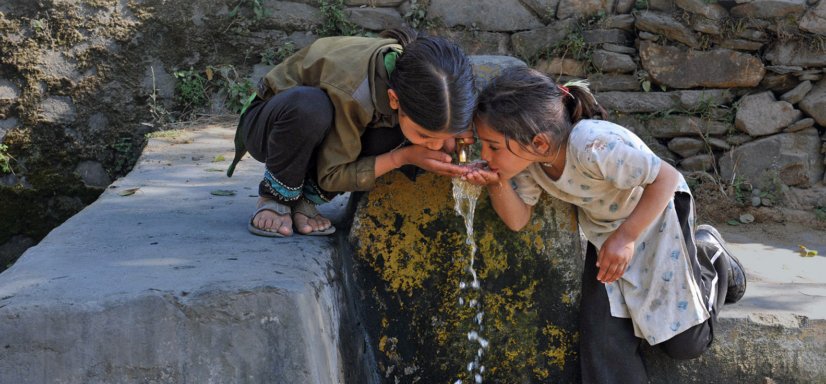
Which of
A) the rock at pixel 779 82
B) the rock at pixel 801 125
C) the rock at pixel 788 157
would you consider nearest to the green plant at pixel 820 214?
the rock at pixel 788 157

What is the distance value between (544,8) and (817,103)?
1.68 m

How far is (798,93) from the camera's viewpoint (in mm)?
5012

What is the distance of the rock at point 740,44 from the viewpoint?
16.2 feet

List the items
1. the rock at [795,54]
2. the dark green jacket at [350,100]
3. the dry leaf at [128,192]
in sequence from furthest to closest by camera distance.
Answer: the rock at [795,54]
the dry leaf at [128,192]
the dark green jacket at [350,100]

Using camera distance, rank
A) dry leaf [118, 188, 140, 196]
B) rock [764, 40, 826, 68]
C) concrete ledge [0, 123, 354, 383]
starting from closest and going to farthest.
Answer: concrete ledge [0, 123, 354, 383]
dry leaf [118, 188, 140, 196]
rock [764, 40, 826, 68]

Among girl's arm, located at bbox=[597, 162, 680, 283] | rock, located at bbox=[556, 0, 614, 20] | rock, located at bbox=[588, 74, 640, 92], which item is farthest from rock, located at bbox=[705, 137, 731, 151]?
girl's arm, located at bbox=[597, 162, 680, 283]

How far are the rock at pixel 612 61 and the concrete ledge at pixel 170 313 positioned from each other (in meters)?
3.19

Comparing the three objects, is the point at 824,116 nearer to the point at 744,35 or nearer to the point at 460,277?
the point at 744,35

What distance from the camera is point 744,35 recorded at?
4.94 metres

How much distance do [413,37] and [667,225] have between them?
3.08 ft

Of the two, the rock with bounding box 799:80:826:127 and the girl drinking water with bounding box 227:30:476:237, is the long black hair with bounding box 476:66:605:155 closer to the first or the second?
the girl drinking water with bounding box 227:30:476:237

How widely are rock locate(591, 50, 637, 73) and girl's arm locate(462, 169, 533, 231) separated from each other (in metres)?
2.88

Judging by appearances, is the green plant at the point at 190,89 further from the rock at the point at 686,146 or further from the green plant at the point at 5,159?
the rock at the point at 686,146

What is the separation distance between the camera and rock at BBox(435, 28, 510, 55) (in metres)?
5.21
